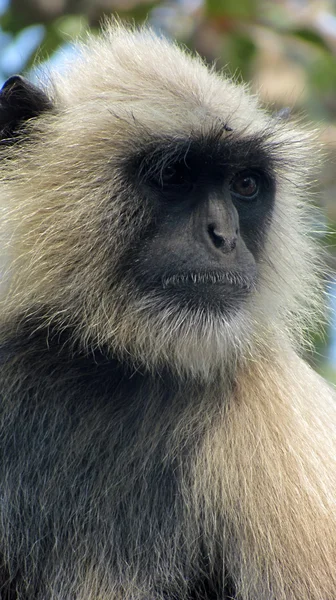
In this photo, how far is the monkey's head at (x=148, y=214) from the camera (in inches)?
171

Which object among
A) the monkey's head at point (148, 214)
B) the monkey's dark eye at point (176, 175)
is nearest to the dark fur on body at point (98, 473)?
the monkey's head at point (148, 214)

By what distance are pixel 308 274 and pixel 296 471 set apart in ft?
4.28

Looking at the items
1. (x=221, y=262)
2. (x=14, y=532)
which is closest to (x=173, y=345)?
(x=221, y=262)

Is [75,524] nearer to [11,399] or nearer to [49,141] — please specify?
[11,399]

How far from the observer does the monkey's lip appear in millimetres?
4271

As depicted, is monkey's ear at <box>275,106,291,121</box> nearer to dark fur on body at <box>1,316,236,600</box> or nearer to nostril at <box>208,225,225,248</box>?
nostril at <box>208,225,225,248</box>

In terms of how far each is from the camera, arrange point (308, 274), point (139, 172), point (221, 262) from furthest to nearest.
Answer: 1. point (308, 274)
2. point (139, 172)
3. point (221, 262)

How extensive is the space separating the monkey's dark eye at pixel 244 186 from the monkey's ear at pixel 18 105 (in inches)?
40.2

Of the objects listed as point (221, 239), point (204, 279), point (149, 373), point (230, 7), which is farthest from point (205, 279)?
point (230, 7)

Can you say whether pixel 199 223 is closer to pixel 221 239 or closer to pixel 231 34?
pixel 221 239

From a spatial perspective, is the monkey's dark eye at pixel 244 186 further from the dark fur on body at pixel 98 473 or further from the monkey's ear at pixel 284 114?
the dark fur on body at pixel 98 473

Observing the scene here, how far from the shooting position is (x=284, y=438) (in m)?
4.45

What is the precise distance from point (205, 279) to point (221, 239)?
0.64 ft

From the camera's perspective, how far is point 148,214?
4438 mm
